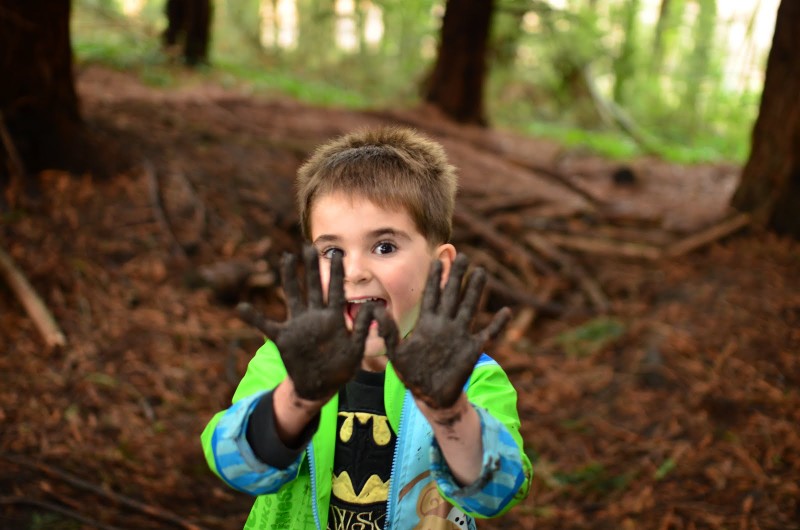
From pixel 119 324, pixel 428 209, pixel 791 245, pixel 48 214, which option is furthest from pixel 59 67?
pixel 791 245

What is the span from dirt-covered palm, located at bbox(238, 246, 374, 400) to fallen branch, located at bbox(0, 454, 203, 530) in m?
1.85

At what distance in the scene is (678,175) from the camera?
9.43 meters

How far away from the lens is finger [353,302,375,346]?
4.41 ft

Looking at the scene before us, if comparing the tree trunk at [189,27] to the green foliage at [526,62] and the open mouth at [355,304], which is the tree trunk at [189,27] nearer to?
the green foliage at [526,62]

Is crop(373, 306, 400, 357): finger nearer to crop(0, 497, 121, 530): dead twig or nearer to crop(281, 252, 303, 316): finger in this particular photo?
crop(281, 252, 303, 316): finger

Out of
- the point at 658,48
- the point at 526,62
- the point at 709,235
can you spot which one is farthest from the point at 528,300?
the point at 658,48

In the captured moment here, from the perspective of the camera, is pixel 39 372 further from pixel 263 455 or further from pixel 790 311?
pixel 790 311

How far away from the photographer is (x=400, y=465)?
5.30ft

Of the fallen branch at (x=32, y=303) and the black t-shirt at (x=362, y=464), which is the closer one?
the black t-shirt at (x=362, y=464)

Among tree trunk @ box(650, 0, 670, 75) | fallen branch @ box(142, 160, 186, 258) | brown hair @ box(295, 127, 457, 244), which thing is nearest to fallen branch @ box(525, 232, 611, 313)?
fallen branch @ box(142, 160, 186, 258)

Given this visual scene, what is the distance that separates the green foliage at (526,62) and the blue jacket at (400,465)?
868 centimetres

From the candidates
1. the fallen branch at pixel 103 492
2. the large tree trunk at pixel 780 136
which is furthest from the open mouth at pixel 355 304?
the large tree trunk at pixel 780 136

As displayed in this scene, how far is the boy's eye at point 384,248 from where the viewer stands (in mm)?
1659

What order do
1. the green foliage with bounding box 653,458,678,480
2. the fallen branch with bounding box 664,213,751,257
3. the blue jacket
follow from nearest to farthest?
the blue jacket
the green foliage with bounding box 653,458,678,480
the fallen branch with bounding box 664,213,751,257
